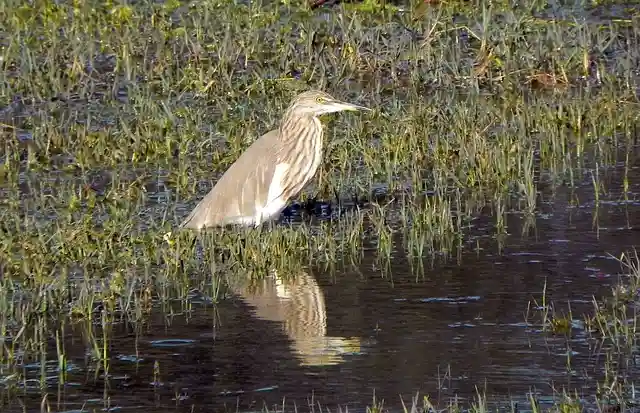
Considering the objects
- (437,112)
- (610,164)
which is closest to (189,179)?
(437,112)

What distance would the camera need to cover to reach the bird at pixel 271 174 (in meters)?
8.77

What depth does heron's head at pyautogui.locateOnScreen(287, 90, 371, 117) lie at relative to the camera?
363 inches

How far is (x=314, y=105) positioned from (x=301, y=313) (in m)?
2.34

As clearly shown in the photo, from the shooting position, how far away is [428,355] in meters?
6.44

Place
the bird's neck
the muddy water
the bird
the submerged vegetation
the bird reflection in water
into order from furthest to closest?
the bird's neck < the bird < the submerged vegetation < the bird reflection in water < the muddy water

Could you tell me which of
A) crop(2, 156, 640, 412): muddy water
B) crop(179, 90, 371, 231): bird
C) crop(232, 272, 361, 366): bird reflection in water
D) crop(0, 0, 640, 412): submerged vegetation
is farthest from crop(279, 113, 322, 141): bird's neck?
crop(232, 272, 361, 366): bird reflection in water

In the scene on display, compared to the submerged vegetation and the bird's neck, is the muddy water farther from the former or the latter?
the bird's neck

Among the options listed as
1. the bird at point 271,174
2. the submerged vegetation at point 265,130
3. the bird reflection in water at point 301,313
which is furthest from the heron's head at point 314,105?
the bird reflection in water at point 301,313

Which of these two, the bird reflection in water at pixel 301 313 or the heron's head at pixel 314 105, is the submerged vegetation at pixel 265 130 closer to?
the bird reflection in water at pixel 301 313

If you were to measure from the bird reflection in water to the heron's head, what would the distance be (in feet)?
5.25

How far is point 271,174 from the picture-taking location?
8.85 meters

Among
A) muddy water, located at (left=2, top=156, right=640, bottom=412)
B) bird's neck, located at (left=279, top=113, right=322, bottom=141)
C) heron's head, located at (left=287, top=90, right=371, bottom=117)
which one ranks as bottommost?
muddy water, located at (left=2, top=156, right=640, bottom=412)

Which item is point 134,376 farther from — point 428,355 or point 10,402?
point 428,355

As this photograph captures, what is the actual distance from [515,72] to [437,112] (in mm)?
1536
